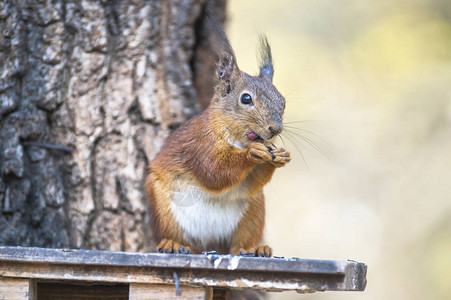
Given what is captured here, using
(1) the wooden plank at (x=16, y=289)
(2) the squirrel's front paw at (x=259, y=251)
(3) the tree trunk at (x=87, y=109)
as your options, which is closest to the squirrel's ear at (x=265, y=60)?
(3) the tree trunk at (x=87, y=109)

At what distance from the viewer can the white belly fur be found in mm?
2443

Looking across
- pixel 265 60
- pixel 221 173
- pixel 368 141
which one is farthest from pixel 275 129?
pixel 368 141

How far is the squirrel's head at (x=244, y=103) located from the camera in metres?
2.34

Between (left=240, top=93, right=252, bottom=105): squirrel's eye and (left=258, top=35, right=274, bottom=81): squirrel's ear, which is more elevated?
(left=258, top=35, right=274, bottom=81): squirrel's ear

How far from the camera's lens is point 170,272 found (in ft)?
6.06

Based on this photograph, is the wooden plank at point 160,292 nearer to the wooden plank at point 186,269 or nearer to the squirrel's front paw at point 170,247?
the wooden plank at point 186,269

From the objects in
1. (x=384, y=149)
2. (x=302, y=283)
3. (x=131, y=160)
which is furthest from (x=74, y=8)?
(x=384, y=149)

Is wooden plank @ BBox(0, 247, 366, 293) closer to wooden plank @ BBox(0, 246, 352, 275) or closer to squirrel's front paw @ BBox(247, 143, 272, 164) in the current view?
wooden plank @ BBox(0, 246, 352, 275)

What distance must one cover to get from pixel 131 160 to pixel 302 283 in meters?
1.48

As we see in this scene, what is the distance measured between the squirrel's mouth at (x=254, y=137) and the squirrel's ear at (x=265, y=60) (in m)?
0.35

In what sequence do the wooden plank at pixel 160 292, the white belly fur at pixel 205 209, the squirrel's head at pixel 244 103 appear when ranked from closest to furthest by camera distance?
the wooden plank at pixel 160 292 < the squirrel's head at pixel 244 103 < the white belly fur at pixel 205 209

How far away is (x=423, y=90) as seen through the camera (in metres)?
5.27

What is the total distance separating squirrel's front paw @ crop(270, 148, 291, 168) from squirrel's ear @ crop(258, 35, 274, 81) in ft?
1.64

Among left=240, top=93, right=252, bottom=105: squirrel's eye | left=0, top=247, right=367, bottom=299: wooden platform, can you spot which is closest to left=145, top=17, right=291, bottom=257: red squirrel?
left=240, top=93, right=252, bottom=105: squirrel's eye
